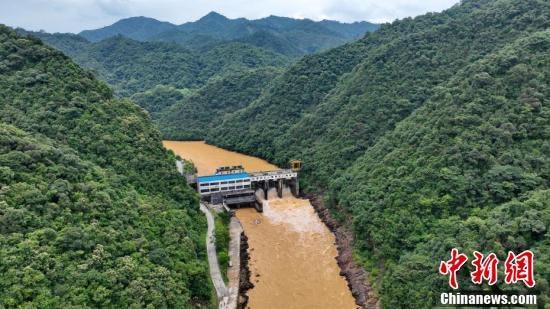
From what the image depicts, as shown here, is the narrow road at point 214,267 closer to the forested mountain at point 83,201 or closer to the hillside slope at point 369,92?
the forested mountain at point 83,201

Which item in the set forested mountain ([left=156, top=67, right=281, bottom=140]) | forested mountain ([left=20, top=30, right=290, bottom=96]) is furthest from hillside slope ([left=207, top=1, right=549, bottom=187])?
forested mountain ([left=20, top=30, right=290, bottom=96])

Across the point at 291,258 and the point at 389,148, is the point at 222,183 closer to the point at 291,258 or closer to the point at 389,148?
the point at 291,258

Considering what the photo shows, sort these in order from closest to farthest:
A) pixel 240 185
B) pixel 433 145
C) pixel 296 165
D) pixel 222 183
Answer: pixel 433 145 → pixel 222 183 → pixel 240 185 → pixel 296 165

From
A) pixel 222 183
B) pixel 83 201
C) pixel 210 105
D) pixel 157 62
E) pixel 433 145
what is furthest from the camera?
pixel 157 62

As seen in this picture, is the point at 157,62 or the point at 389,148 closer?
the point at 389,148

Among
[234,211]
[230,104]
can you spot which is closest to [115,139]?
[234,211]

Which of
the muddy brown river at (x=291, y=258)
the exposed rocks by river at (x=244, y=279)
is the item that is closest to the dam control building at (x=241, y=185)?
the muddy brown river at (x=291, y=258)

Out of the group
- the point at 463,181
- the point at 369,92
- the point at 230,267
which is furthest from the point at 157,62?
the point at 463,181
